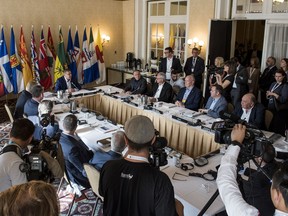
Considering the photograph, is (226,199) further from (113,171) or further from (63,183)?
(63,183)

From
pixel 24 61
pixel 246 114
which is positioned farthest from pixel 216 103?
pixel 24 61

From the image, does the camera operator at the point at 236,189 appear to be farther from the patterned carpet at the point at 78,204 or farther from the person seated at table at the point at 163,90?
the person seated at table at the point at 163,90

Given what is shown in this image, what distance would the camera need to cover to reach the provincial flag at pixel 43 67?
776 cm

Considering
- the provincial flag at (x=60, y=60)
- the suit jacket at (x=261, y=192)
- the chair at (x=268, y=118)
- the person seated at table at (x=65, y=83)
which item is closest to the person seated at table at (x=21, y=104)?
the person seated at table at (x=65, y=83)

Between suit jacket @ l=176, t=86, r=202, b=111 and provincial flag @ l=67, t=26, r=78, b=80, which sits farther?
provincial flag @ l=67, t=26, r=78, b=80

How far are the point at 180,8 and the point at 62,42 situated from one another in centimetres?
351

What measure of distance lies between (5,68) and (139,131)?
6.76 meters

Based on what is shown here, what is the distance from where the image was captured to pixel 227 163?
150 centimetres

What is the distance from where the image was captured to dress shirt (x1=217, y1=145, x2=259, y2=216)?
1.32 metres

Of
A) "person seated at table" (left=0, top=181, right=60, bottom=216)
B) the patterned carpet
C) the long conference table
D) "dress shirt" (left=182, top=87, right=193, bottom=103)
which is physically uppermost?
"person seated at table" (left=0, top=181, right=60, bottom=216)

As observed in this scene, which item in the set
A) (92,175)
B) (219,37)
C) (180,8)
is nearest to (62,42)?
(180,8)

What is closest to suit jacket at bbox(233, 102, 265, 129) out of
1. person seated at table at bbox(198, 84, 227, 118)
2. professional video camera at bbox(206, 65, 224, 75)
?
person seated at table at bbox(198, 84, 227, 118)

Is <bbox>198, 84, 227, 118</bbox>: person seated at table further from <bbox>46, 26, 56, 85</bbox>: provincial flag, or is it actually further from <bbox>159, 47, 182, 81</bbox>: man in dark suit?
<bbox>46, 26, 56, 85</bbox>: provincial flag

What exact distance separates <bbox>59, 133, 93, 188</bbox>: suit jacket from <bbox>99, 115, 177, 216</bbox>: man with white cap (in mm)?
1420
